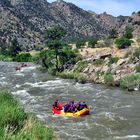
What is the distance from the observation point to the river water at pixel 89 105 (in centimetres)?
2328

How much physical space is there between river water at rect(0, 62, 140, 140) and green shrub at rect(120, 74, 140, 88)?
1078mm

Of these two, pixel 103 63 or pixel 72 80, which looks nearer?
pixel 72 80

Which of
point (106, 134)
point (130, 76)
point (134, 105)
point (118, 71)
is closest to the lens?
point (106, 134)

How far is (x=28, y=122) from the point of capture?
14.2 m

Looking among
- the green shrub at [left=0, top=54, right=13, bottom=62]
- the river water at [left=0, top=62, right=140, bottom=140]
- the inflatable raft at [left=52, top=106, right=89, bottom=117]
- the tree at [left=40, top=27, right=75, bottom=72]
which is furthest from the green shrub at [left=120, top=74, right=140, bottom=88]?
the green shrub at [left=0, top=54, right=13, bottom=62]

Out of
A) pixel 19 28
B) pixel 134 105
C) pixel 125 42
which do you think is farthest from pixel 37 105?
pixel 19 28

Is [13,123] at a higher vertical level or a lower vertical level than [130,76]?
higher

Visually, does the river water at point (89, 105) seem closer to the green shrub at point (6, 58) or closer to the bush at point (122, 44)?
the bush at point (122, 44)

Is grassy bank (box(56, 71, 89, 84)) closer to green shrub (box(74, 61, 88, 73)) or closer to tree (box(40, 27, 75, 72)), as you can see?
green shrub (box(74, 61, 88, 73))

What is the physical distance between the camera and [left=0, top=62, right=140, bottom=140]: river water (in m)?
23.3

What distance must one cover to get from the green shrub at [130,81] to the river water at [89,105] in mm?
1078

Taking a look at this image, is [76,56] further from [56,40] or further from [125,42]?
[125,42]

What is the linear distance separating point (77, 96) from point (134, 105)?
718cm

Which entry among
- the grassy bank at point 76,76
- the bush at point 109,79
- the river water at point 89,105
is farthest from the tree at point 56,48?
the bush at point 109,79
